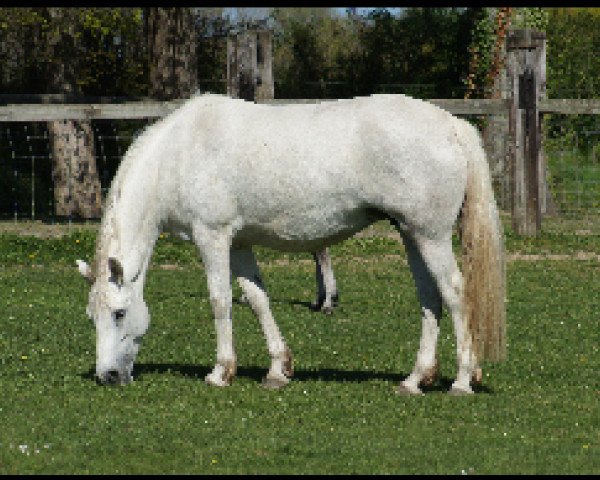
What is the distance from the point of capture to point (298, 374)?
9539 mm

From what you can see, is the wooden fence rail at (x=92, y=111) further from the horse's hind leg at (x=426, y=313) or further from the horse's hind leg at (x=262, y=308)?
the horse's hind leg at (x=426, y=313)

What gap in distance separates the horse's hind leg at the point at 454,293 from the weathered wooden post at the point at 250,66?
7.91 metres

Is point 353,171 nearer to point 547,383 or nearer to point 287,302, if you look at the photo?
point 547,383

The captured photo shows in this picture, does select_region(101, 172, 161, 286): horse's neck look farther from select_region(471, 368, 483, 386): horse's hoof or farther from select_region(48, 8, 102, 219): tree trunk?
select_region(48, 8, 102, 219): tree trunk

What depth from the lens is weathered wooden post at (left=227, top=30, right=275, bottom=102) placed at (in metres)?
16.2

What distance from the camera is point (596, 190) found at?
20312 mm

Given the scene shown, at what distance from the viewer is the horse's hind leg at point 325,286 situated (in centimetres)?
1247

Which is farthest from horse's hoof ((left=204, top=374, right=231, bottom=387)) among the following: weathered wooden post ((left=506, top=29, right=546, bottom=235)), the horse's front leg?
weathered wooden post ((left=506, top=29, right=546, bottom=235))

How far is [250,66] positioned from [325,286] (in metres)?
4.58

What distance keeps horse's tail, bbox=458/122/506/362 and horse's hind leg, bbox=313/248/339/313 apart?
3.68 m

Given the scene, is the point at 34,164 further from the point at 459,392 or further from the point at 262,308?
the point at 459,392

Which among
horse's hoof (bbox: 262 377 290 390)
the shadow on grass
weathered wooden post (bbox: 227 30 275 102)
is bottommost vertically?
the shadow on grass

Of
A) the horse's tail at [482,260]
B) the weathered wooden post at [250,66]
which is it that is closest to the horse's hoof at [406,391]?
the horse's tail at [482,260]

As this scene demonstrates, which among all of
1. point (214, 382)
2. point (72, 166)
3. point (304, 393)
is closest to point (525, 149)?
point (72, 166)
